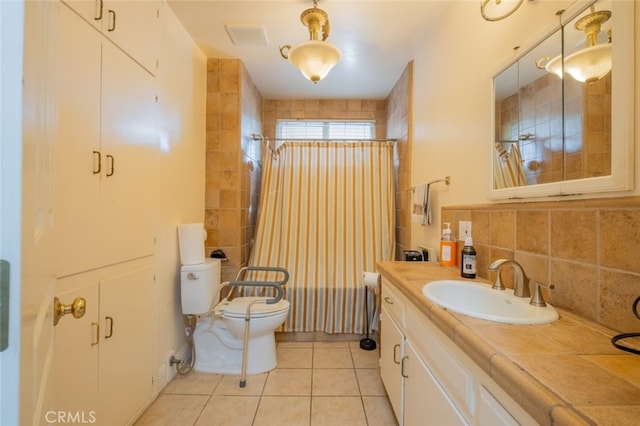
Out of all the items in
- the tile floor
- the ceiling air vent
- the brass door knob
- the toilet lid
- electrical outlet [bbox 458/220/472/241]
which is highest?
the ceiling air vent

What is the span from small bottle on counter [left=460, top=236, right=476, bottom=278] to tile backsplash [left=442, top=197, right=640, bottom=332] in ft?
0.46

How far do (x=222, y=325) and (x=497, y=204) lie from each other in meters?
1.95

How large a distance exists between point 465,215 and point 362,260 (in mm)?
1251

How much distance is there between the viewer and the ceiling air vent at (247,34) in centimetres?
199

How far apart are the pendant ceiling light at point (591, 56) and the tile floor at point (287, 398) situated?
1.82 metres

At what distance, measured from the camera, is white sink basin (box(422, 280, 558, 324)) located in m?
0.83

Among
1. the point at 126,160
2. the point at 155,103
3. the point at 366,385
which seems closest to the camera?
the point at 126,160

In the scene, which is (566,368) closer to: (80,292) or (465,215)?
(465,215)

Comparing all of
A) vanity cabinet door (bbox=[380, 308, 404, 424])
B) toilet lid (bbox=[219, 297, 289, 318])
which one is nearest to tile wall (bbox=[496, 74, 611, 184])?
vanity cabinet door (bbox=[380, 308, 404, 424])

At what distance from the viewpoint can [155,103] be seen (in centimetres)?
164

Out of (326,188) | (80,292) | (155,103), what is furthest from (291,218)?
(80,292)

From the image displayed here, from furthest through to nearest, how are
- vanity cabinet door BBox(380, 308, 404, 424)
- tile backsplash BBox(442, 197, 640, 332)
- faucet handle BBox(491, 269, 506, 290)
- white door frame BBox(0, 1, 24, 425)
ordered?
1. vanity cabinet door BBox(380, 308, 404, 424)
2. faucet handle BBox(491, 269, 506, 290)
3. tile backsplash BBox(442, 197, 640, 332)
4. white door frame BBox(0, 1, 24, 425)

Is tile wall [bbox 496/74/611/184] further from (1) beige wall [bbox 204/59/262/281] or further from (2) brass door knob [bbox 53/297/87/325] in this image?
(1) beige wall [bbox 204/59/262/281]

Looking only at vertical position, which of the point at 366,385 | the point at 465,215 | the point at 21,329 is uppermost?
the point at 465,215
